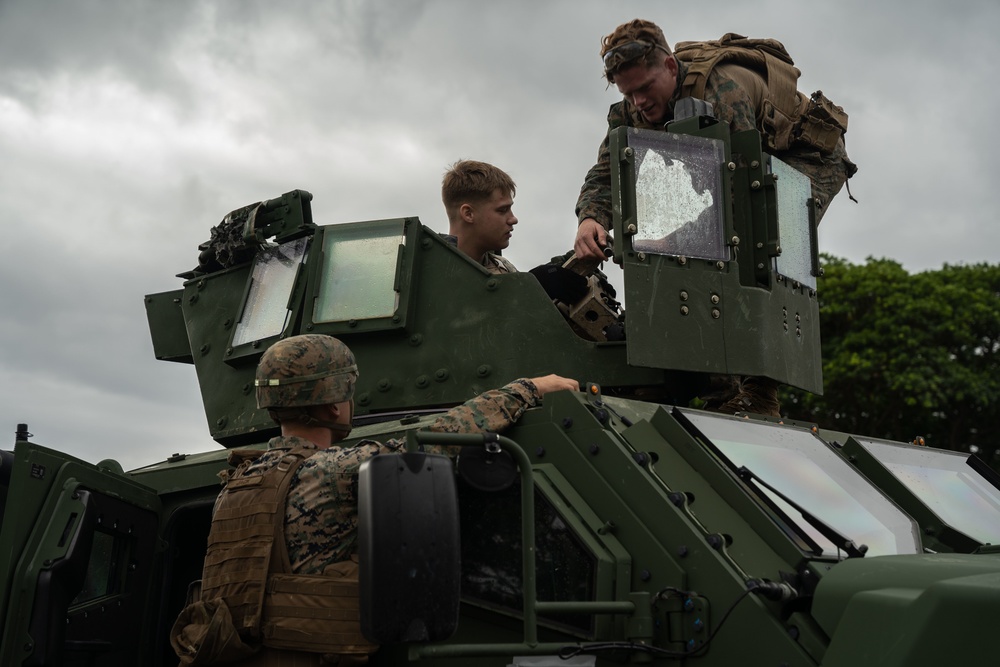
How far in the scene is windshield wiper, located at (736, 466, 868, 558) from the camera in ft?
11.4

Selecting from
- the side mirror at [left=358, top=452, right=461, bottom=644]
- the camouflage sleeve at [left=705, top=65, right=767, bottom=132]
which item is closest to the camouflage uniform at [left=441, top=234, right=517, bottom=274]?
the camouflage sleeve at [left=705, top=65, right=767, bottom=132]

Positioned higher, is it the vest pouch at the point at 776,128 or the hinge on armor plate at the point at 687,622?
the vest pouch at the point at 776,128

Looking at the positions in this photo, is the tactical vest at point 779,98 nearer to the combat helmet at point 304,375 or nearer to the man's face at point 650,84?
the man's face at point 650,84

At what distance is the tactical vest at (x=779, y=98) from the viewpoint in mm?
5820

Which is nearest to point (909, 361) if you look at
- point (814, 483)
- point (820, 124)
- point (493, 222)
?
point (820, 124)

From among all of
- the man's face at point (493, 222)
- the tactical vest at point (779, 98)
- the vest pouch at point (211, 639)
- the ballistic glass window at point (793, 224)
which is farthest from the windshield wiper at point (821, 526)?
the tactical vest at point (779, 98)

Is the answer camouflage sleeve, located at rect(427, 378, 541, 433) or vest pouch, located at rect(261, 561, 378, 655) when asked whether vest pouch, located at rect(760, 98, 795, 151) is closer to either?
camouflage sleeve, located at rect(427, 378, 541, 433)

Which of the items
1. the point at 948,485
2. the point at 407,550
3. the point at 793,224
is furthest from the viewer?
the point at 793,224

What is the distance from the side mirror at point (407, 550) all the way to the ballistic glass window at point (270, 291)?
8.92 ft

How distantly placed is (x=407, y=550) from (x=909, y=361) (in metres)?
20.9

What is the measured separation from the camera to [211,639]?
3.59 meters

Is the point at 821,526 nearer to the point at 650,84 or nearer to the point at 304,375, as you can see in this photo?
the point at 304,375

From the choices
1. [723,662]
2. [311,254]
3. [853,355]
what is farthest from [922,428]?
[723,662]

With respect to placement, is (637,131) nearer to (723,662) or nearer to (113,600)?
(723,662)
